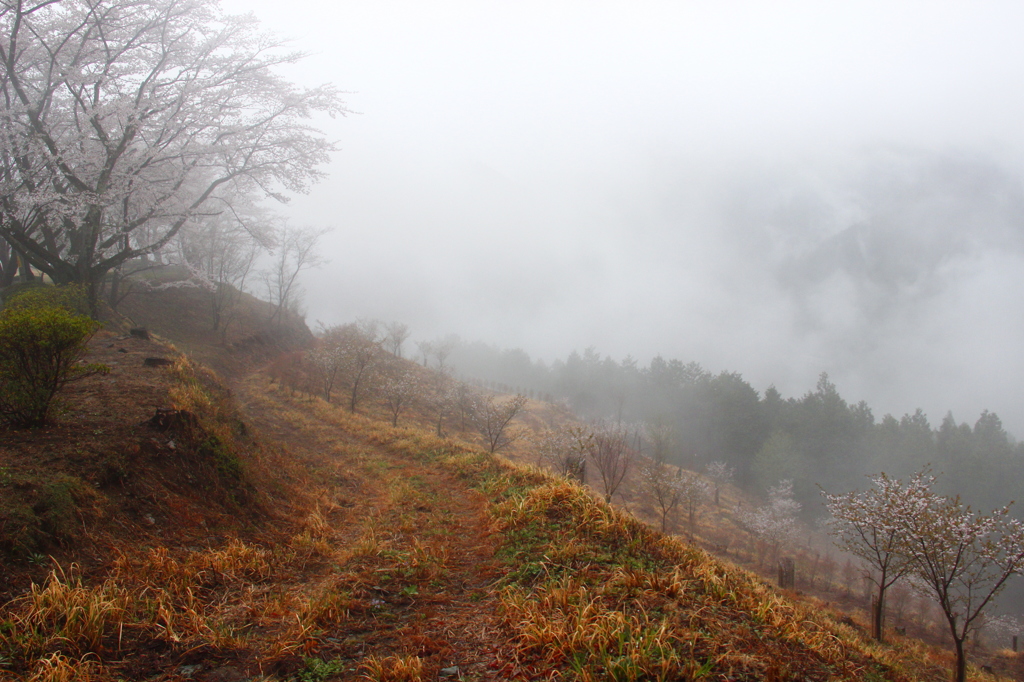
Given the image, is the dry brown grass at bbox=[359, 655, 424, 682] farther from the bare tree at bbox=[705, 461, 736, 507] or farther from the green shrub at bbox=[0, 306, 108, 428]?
the bare tree at bbox=[705, 461, 736, 507]

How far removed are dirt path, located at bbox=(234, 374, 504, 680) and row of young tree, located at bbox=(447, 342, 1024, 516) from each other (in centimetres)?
4698

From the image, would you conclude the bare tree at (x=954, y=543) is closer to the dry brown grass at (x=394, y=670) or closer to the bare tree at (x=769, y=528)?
the dry brown grass at (x=394, y=670)

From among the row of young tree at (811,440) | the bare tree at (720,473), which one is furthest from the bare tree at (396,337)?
the bare tree at (720,473)

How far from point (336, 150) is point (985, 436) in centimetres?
8738

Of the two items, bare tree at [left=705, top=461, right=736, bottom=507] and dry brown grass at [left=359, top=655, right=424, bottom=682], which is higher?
dry brown grass at [left=359, top=655, right=424, bottom=682]

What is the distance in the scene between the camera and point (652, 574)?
17.5 ft

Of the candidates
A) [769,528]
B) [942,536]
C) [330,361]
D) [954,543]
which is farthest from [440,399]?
[954,543]

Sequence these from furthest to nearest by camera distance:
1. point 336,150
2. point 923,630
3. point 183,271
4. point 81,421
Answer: point 183,271 → point 923,630 → point 336,150 → point 81,421

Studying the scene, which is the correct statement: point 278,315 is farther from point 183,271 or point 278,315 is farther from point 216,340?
point 216,340

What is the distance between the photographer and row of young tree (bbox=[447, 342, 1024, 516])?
51.9m

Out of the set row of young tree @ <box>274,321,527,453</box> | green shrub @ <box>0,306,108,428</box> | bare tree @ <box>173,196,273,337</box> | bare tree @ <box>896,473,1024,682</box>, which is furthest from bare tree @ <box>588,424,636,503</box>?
bare tree @ <box>173,196,273,337</box>

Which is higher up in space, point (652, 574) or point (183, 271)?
point (183, 271)

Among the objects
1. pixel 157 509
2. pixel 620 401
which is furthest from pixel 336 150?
pixel 620 401

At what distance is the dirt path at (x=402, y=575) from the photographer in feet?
12.9
